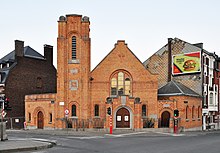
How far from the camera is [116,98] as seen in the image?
123ft

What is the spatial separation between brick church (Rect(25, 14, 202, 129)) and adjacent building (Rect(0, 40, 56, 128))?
926 cm

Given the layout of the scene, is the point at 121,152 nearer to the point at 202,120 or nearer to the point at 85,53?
the point at 85,53

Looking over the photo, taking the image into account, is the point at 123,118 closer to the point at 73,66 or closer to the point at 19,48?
the point at 73,66

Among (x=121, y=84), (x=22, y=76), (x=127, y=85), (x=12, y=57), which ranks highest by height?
(x=12, y=57)

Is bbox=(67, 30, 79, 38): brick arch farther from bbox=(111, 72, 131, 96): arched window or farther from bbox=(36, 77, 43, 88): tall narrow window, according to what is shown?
bbox=(36, 77, 43, 88): tall narrow window

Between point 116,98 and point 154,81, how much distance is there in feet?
18.0

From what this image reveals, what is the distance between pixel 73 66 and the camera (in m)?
38.9

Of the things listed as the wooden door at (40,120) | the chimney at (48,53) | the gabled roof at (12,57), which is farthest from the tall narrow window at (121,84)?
the chimney at (48,53)

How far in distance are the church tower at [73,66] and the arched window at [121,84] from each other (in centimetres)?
349

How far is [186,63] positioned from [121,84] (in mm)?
11650

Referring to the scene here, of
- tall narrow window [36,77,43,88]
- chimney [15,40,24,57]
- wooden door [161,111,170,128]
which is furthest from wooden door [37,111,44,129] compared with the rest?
wooden door [161,111,170,128]

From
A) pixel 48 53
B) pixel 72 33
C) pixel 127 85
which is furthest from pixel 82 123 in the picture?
pixel 48 53

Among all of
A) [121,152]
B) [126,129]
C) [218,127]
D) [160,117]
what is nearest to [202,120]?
[218,127]

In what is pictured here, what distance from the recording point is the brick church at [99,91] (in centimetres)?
3812
